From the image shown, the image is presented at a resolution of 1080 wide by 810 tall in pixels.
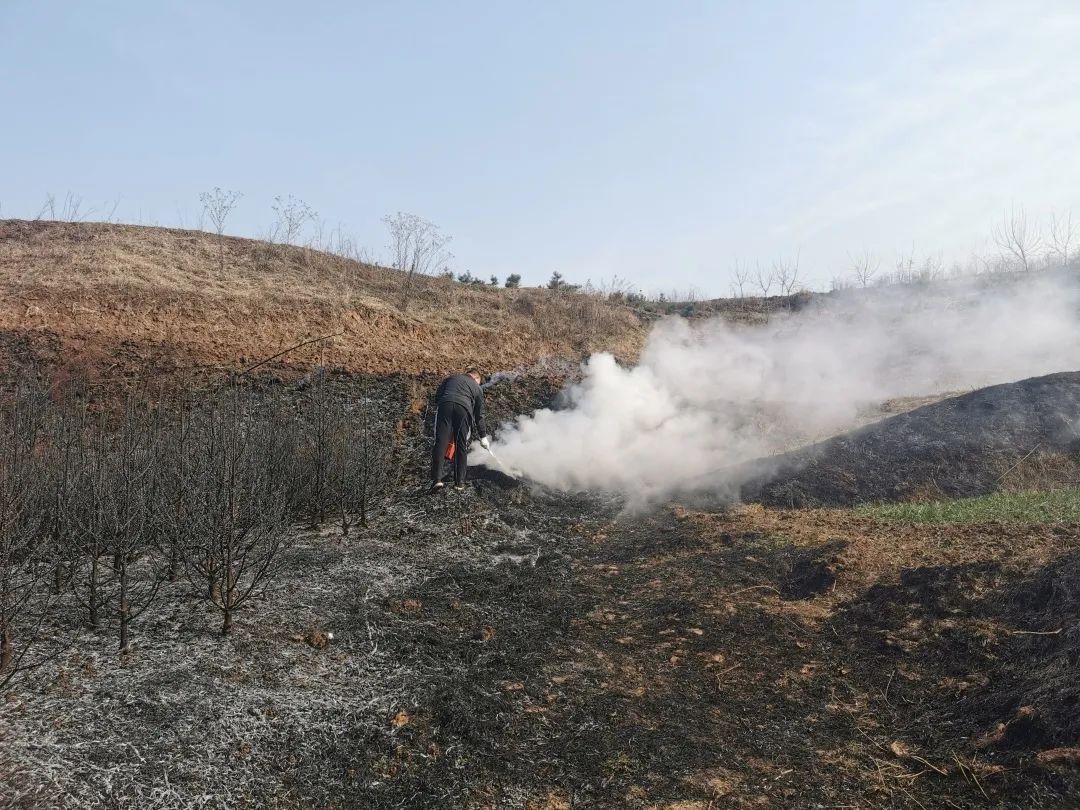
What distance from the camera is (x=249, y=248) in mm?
22281

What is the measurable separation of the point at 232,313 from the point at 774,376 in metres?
13.6

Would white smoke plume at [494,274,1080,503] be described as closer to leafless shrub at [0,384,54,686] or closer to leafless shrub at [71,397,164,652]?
leafless shrub at [71,397,164,652]

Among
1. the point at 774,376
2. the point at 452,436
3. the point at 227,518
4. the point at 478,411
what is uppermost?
the point at 774,376

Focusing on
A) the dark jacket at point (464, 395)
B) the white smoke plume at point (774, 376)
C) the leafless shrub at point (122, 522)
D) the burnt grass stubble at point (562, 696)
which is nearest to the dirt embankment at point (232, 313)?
the white smoke plume at point (774, 376)

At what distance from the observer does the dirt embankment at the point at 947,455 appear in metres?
10.4

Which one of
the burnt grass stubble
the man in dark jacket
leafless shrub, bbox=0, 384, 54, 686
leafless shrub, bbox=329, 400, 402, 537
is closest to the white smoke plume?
the man in dark jacket

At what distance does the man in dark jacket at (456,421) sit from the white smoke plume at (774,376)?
1.72 m

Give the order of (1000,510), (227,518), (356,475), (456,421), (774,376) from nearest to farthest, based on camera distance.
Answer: (227,518), (1000,510), (356,475), (456,421), (774,376)

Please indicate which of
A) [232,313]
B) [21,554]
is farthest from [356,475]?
[232,313]

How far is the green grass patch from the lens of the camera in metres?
7.39

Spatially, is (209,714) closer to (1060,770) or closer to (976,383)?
(1060,770)

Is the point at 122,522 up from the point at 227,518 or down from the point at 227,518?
down

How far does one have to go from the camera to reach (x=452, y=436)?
10.3 meters

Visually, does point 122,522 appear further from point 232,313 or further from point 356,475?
point 232,313
